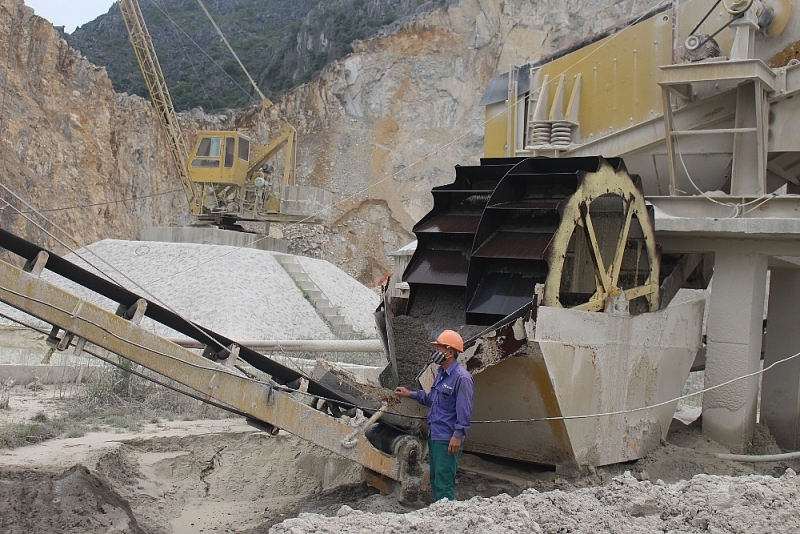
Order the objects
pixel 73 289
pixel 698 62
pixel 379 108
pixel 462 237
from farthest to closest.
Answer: pixel 379 108 → pixel 73 289 → pixel 698 62 → pixel 462 237

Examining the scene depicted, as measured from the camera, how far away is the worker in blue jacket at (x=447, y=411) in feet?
18.2

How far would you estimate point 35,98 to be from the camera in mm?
27391

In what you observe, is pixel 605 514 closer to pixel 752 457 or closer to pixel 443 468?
pixel 443 468

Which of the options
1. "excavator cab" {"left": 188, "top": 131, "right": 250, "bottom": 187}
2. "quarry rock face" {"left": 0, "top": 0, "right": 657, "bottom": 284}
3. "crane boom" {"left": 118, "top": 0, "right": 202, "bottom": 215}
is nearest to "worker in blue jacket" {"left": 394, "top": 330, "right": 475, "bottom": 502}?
"excavator cab" {"left": 188, "top": 131, "right": 250, "bottom": 187}

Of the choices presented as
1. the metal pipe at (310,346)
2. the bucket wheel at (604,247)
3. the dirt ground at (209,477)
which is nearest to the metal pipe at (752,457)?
the dirt ground at (209,477)

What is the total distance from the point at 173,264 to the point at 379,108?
65.4ft

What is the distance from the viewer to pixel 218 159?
21.0 m

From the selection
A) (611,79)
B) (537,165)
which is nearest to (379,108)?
(611,79)

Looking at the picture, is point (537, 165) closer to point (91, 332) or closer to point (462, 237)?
point (462, 237)

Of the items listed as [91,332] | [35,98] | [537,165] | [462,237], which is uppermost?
[35,98]

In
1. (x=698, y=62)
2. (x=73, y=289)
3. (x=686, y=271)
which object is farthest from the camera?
(x=73, y=289)

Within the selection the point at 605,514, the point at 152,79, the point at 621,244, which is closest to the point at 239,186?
the point at 152,79

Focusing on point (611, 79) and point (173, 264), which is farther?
point (173, 264)

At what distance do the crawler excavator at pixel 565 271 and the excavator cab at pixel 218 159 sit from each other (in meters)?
11.4
